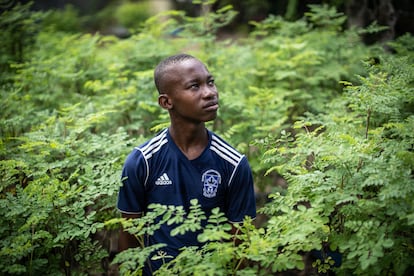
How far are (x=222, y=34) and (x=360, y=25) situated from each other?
28.9ft

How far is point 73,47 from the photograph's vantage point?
6.01m

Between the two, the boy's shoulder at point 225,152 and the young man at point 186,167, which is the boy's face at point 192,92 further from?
the boy's shoulder at point 225,152

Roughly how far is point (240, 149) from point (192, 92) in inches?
54.9

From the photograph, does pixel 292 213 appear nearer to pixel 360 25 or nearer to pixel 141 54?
pixel 141 54

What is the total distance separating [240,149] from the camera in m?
4.04

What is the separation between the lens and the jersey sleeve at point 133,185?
111 inches

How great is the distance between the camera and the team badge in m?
2.83

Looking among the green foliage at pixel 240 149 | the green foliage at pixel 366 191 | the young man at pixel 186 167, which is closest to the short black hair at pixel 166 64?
the young man at pixel 186 167

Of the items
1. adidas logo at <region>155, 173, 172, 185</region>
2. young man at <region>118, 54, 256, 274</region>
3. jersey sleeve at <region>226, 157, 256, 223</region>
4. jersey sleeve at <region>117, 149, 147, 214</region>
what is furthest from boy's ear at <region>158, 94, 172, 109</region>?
jersey sleeve at <region>226, 157, 256, 223</region>

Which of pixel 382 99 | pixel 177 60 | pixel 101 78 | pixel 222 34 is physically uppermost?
pixel 177 60

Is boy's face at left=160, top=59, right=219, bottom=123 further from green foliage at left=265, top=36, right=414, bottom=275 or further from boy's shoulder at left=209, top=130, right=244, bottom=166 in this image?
green foliage at left=265, top=36, right=414, bottom=275

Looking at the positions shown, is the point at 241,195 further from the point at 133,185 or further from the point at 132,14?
the point at 132,14

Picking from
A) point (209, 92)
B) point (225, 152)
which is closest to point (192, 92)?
point (209, 92)

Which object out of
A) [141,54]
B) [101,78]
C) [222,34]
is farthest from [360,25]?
[222,34]
